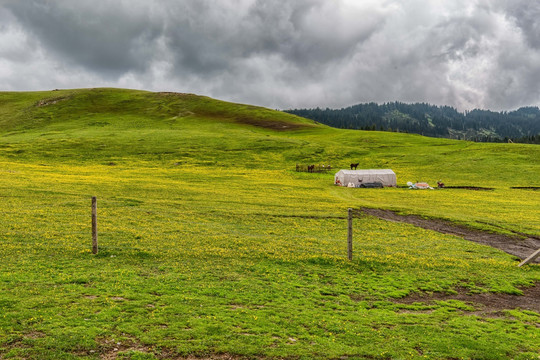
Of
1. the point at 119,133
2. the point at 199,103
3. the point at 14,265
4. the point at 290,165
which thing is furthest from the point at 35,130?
the point at 14,265

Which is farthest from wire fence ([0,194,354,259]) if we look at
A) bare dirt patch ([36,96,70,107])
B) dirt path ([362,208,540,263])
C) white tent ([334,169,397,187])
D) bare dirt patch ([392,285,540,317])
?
bare dirt patch ([36,96,70,107])

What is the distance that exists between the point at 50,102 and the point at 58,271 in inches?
7668

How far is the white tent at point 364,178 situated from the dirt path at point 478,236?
32.2 m

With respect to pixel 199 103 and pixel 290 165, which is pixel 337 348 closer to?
pixel 290 165

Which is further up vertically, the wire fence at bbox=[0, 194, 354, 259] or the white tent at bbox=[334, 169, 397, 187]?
the white tent at bbox=[334, 169, 397, 187]

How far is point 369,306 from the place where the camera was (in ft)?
51.6

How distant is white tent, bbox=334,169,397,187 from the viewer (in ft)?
257

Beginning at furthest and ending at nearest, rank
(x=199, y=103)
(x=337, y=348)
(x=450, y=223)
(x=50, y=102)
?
(x=199, y=103), (x=50, y=102), (x=450, y=223), (x=337, y=348)

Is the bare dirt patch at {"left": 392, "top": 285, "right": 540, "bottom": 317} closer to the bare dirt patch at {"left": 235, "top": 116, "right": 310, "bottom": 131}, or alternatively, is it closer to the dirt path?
the dirt path

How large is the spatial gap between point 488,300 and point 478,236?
19.8 m

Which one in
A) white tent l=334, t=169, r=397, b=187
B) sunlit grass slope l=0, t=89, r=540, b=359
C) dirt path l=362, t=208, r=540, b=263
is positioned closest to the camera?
sunlit grass slope l=0, t=89, r=540, b=359

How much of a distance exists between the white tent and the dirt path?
32213 mm

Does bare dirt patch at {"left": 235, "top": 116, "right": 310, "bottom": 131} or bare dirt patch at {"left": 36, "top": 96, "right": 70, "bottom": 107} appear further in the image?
bare dirt patch at {"left": 36, "top": 96, "right": 70, "bottom": 107}

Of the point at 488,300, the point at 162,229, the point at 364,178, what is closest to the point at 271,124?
the point at 364,178
